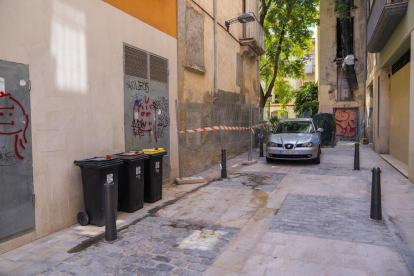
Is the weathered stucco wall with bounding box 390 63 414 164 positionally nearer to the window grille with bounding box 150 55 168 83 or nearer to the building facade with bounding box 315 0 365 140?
the window grille with bounding box 150 55 168 83

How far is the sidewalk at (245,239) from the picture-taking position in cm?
337

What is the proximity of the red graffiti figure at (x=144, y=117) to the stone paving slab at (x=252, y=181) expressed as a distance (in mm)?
2236

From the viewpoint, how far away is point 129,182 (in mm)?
5359

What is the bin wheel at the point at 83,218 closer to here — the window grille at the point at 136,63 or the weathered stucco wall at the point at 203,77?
the window grille at the point at 136,63

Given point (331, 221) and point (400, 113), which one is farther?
point (400, 113)

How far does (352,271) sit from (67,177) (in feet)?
13.9

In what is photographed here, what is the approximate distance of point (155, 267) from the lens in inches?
134

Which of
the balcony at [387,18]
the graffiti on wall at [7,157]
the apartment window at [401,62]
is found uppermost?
the balcony at [387,18]

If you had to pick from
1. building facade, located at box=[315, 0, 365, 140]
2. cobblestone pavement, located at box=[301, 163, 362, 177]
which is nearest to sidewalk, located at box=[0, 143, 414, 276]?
cobblestone pavement, located at box=[301, 163, 362, 177]

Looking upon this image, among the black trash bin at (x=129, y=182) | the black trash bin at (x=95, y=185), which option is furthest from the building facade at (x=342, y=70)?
the black trash bin at (x=95, y=185)

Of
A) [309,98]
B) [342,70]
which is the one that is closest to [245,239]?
[342,70]

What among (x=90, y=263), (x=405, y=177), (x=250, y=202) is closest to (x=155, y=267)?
(x=90, y=263)

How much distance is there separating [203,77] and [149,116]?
3.48m

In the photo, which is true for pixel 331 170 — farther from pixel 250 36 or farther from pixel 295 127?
pixel 250 36
